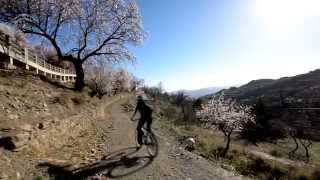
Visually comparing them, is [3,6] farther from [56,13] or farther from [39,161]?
[39,161]

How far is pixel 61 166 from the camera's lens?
9.70 meters

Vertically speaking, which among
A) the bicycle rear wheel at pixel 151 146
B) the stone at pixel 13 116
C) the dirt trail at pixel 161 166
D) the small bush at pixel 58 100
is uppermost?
the small bush at pixel 58 100

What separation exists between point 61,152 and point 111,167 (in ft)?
7.67

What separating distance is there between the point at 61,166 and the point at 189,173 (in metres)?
3.96

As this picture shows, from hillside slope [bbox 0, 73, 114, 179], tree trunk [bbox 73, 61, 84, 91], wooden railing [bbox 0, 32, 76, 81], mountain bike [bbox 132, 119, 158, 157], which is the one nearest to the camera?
hillside slope [bbox 0, 73, 114, 179]

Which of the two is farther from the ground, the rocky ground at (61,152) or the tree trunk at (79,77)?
the tree trunk at (79,77)

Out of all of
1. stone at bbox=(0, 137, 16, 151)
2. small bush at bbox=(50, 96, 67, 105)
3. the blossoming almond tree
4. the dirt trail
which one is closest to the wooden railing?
small bush at bbox=(50, 96, 67, 105)

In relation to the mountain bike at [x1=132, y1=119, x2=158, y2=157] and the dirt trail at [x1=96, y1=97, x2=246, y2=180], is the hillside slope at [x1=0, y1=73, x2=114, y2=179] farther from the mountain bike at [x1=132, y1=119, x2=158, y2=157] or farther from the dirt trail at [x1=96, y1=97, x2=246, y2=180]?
the mountain bike at [x1=132, y1=119, x2=158, y2=157]

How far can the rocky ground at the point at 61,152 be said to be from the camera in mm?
9000

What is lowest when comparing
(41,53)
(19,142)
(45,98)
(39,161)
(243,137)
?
(243,137)

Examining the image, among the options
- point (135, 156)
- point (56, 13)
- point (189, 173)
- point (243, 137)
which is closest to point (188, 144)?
point (135, 156)

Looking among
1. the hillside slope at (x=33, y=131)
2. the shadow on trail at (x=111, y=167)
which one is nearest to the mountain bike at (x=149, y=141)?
the shadow on trail at (x=111, y=167)

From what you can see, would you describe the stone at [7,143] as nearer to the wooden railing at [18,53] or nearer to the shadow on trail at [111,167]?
the shadow on trail at [111,167]

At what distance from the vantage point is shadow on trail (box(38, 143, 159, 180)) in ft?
30.5
